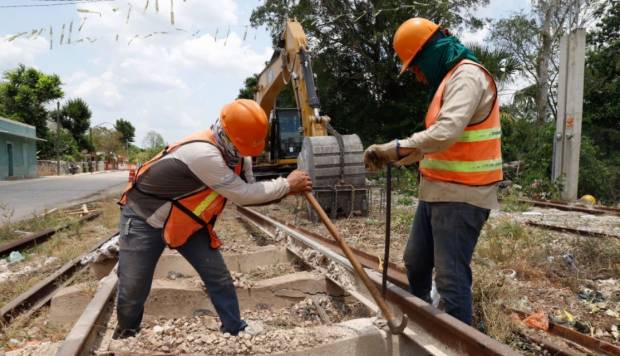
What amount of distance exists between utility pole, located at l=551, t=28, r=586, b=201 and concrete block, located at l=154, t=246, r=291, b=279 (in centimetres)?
937

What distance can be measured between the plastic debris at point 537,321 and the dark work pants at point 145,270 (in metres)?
2.00

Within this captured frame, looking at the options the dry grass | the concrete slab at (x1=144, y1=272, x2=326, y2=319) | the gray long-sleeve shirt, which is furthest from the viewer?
the concrete slab at (x1=144, y1=272, x2=326, y2=319)

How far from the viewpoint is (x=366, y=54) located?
23906mm

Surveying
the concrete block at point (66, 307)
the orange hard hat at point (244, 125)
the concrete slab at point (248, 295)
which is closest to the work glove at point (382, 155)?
the orange hard hat at point (244, 125)

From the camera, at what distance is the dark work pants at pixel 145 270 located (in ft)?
10.3

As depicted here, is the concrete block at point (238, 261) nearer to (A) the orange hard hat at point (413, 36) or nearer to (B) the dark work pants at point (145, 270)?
(B) the dark work pants at point (145, 270)

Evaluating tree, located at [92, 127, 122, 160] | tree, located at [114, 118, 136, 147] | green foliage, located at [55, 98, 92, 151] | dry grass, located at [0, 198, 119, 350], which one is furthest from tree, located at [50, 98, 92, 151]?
dry grass, located at [0, 198, 119, 350]

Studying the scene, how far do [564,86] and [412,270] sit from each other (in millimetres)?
11192

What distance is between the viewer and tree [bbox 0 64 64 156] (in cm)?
4019

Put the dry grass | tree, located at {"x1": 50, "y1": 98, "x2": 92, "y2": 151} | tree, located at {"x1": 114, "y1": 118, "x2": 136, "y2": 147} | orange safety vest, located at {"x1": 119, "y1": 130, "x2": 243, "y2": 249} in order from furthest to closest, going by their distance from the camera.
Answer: tree, located at {"x1": 114, "y1": 118, "x2": 136, "y2": 147} < tree, located at {"x1": 50, "y1": 98, "x2": 92, "y2": 151} < the dry grass < orange safety vest, located at {"x1": 119, "y1": 130, "x2": 243, "y2": 249}

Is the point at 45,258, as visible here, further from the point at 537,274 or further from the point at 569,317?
the point at 569,317

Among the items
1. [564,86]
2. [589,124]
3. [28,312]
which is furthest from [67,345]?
[589,124]

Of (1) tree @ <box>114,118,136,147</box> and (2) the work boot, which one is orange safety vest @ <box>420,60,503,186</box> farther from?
(1) tree @ <box>114,118,136,147</box>

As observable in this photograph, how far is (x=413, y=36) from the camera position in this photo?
2.85 metres
